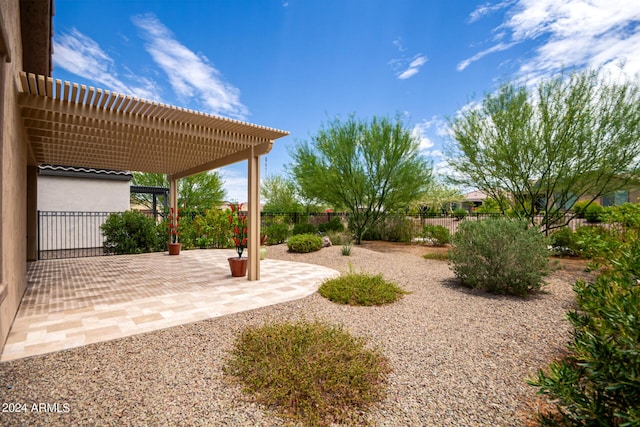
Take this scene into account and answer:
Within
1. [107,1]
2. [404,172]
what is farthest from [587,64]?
[107,1]

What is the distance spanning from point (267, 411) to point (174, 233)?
963 centimetres

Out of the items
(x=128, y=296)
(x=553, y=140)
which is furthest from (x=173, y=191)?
(x=553, y=140)

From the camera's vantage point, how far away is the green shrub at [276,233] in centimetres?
1345

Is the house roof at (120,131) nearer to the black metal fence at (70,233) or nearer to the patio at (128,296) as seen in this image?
the patio at (128,296)

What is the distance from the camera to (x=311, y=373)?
2402mm

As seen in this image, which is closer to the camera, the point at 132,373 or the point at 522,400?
the point at 522,400

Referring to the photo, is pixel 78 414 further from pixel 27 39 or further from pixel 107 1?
pixel 107 1

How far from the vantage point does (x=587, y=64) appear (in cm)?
817

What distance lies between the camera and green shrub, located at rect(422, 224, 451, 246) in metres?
13.1

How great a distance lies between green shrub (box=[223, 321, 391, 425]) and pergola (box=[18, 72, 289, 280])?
3451mm

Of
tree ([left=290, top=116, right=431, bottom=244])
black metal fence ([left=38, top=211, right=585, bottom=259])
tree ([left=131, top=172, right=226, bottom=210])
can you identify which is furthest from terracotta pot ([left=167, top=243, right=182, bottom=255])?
tree ([left=131, top=172, right=226, bottom=210])

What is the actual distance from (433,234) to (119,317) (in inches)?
490

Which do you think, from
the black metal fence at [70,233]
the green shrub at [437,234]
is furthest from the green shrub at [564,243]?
the green shrub at [437,234]

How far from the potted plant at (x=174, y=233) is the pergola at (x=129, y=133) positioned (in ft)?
7.73
